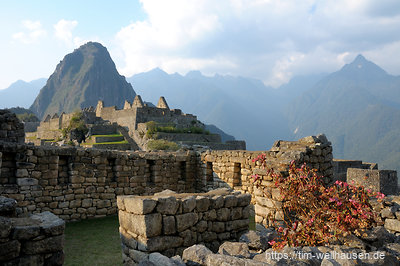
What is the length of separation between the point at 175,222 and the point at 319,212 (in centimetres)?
226

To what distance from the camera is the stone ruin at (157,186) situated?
4.79 m

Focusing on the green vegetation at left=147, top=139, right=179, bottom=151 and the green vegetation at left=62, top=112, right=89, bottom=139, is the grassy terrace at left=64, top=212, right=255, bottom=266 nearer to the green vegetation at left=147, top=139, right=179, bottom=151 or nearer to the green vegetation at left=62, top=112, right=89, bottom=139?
the green vegetation at left=147, top=139, right=179, bottom=151

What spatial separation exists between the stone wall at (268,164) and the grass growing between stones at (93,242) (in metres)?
3.27

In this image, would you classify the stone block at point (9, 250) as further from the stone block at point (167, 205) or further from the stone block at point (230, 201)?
the stone block at point (230, 201)

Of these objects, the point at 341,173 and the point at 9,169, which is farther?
the point at 341,173

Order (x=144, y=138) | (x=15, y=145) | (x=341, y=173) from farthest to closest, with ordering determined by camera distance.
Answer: (x=144, y=138) < (x=341, y=173) < (x=15, y=145)

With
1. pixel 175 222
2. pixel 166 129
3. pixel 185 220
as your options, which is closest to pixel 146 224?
pixel 175 222

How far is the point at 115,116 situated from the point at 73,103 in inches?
3446

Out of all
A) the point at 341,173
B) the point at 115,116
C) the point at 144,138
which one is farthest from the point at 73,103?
the point at 341,173

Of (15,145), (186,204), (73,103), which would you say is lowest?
(186,204)

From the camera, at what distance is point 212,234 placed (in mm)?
5504

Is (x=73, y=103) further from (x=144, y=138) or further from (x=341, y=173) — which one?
(x=341, y=173)

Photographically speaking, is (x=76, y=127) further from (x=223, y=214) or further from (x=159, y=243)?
(x=159, y=243)

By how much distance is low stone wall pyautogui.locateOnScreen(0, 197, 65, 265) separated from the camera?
12.7 ft
